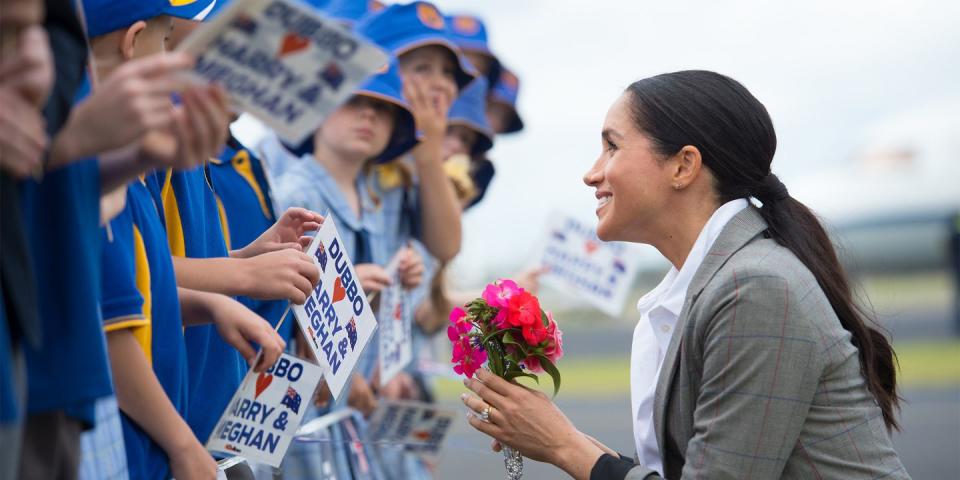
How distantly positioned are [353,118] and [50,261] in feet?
8.05

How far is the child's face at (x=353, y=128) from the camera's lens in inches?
161

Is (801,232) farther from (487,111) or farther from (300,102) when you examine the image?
(487,111)

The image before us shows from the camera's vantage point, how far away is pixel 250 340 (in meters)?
2.45

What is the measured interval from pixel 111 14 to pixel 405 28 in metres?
2.42

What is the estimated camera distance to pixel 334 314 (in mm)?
2654

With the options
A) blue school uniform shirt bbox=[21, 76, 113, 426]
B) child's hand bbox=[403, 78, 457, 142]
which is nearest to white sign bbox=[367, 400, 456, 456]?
child's hand bbox=[403, 78, 457, 142]

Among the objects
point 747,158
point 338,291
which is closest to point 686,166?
point 747,158

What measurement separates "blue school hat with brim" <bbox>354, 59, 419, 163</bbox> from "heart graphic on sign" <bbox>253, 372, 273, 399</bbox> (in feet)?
5.58

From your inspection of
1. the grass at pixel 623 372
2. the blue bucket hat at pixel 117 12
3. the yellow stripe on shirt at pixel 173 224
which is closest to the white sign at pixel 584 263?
the yellow stripe on shirt at pixel 173 224

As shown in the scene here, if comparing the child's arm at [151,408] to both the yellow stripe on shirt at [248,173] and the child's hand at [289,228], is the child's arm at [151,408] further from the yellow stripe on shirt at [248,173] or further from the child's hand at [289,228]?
the yellow stripe on shirt at [248,173]

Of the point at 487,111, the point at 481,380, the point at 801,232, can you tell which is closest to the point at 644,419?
the point at 481,380

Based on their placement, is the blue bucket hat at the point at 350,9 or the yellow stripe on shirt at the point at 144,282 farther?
the blue bucket hat at the point at 350,9

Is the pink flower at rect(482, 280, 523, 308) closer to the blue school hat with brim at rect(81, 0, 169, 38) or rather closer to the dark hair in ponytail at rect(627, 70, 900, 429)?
the dark hair in ponytail at rect(627, 70, 900, 429)

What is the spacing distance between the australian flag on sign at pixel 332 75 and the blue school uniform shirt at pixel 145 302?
55 centimetres
